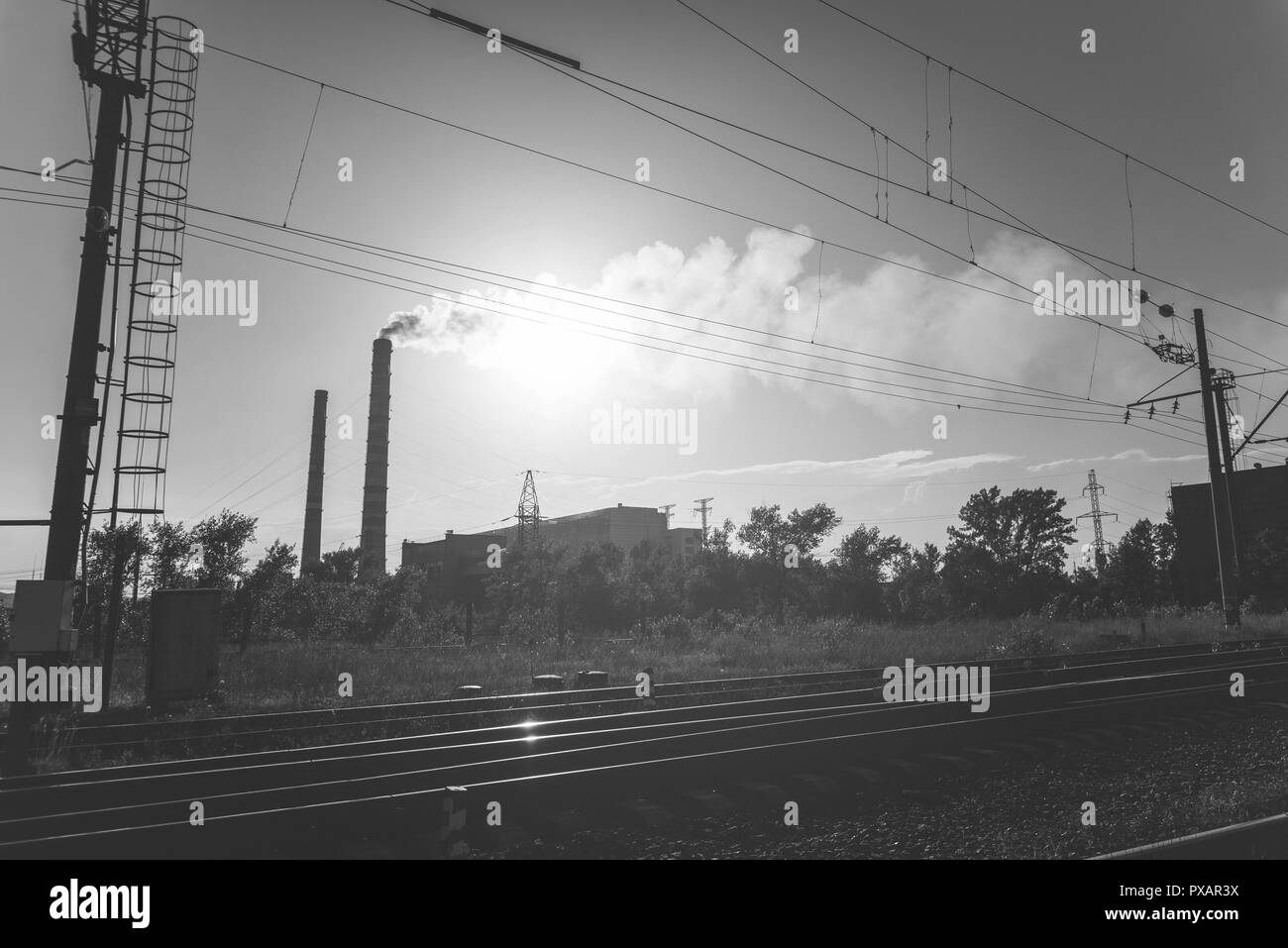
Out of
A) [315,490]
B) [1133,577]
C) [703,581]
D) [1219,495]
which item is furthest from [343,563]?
[1133,577]

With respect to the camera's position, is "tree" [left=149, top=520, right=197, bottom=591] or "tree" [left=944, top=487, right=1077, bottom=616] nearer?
"tree" [left=149, top=520, right=197, bottom=591]

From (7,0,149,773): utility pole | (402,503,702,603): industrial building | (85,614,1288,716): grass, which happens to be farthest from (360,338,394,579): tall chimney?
(7,0,149,773): utility pole

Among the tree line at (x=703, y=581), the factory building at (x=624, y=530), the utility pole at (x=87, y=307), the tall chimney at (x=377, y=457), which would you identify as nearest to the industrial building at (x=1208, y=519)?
the tree line at (x=703, y=581)

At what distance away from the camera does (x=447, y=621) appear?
49188mm

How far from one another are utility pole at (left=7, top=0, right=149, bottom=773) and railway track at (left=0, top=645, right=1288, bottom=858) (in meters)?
2.53

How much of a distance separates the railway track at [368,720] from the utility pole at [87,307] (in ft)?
6.32

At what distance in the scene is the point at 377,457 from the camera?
5053cm

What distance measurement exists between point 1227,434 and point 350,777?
30.2 m

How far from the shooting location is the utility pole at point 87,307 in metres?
9.18

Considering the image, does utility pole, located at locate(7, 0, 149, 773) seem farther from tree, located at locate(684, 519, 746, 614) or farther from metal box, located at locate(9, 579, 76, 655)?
tree, located at locate(684, 519, 746, 614)

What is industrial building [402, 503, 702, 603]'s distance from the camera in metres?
78.7

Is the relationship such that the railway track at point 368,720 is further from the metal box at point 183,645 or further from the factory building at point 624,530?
the factory building at point 624,530
